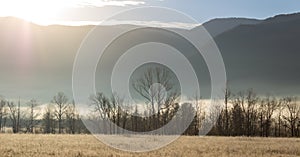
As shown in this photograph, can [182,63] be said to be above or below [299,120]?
above

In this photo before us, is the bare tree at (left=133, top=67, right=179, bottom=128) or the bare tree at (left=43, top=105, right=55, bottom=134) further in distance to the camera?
the bare tree at (left=43, top=105, right=55, bottom=134)

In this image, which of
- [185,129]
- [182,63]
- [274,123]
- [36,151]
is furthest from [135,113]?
[36,151]

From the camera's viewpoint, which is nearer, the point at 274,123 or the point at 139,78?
the point at 139,78

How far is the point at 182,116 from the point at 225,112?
9533 mm

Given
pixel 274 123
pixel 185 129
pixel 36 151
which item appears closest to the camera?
pixel 36 151

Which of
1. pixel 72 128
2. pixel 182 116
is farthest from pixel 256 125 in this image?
pixel 72 128

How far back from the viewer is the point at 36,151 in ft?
117

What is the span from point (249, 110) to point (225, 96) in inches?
250

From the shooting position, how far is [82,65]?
64.9 m

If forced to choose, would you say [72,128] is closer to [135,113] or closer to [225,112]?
[135,113]

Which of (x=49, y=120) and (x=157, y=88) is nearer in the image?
(x=157, y=88)

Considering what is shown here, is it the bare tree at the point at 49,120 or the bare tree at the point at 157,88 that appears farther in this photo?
the bare tree at the point at 49,120

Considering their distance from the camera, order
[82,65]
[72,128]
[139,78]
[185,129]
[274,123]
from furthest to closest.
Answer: [72,128], [274,123], [185,129], [139,78], [82,65]

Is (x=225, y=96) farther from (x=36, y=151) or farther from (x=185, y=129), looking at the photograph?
(x=36, y=151)
